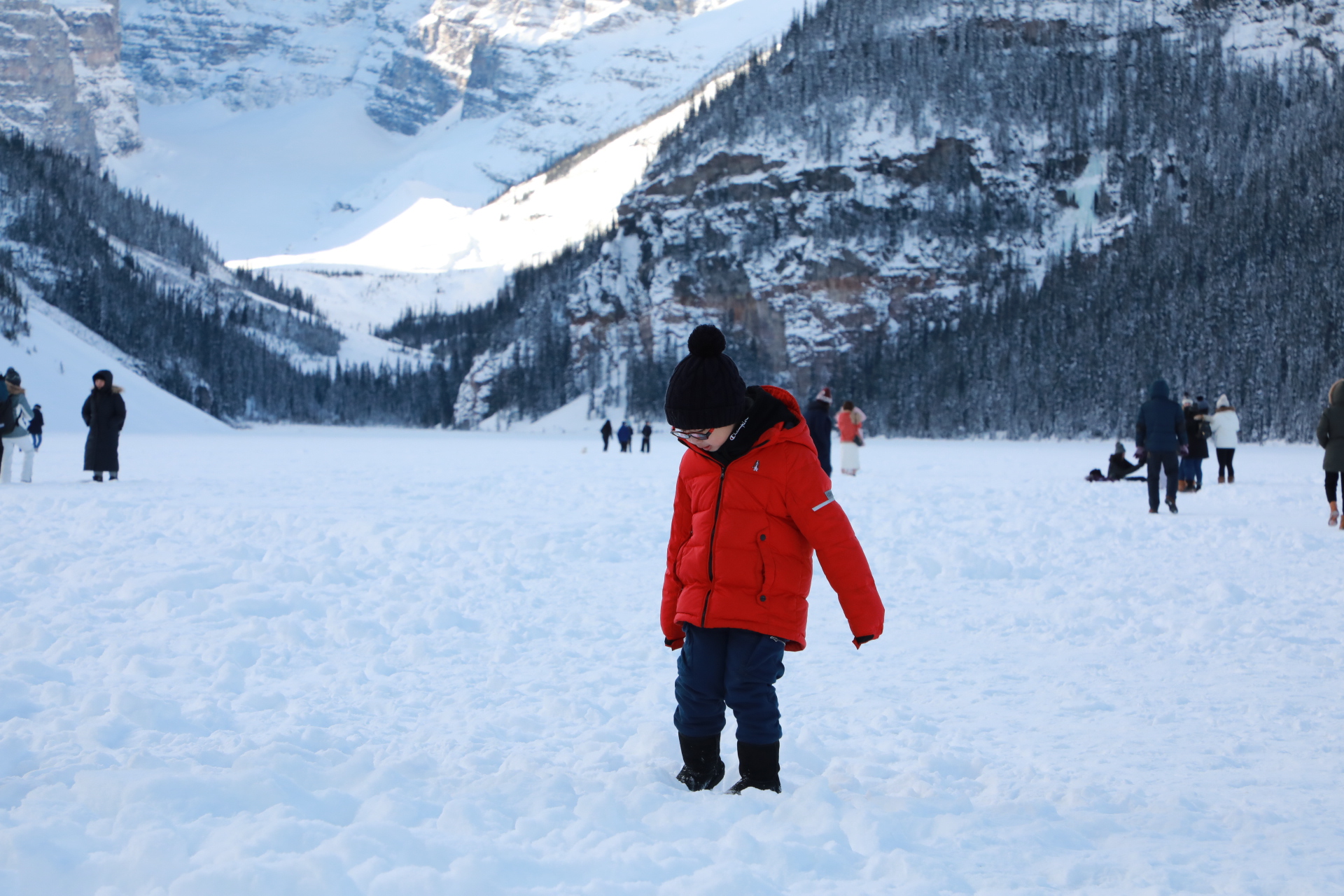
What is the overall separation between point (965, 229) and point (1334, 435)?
104 meters

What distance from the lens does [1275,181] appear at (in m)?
93.8

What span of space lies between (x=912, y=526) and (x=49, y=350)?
64130mm

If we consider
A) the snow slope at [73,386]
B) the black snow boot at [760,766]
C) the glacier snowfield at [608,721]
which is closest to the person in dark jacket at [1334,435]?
the glacier snowfield at [608,721]

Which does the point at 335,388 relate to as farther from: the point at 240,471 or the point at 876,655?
the point at 876,655

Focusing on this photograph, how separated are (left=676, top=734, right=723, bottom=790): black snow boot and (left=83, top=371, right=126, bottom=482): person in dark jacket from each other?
14.3 m

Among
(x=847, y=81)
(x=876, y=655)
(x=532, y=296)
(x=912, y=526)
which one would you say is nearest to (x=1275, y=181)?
(x=847, y=81)

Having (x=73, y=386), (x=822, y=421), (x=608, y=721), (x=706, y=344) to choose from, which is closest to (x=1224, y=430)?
(x=822, y=421)

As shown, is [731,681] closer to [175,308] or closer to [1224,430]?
[1224,430]

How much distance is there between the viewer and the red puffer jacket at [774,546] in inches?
142

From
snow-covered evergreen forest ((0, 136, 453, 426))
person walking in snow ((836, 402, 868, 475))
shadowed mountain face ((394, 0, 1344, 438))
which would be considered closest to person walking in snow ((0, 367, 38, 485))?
person walking in snow ((836, 402, 868, 475))

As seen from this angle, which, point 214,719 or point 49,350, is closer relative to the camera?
point 214,719

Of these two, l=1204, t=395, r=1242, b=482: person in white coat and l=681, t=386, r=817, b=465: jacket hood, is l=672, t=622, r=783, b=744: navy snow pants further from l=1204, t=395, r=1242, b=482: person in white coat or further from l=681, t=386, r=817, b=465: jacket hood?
l=1204, t=395, r=1242, b=482: person in white coat

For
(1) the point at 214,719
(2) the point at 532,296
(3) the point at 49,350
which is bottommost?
(1) the point at 214,719

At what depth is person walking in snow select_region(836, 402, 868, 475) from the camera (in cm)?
2055
